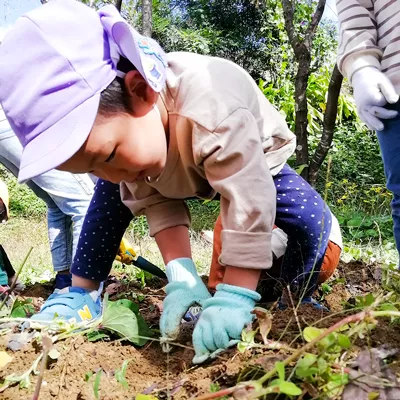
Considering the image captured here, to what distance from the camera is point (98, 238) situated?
5.81 feet

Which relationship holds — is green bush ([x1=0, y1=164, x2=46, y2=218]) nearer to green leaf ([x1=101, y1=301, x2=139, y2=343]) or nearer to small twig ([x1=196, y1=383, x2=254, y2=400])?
green leaf ([x1=101, y1=301, x2=139, y2=343])

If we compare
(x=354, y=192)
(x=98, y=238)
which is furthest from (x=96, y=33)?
(x=354, y=192)

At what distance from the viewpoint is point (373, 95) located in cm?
148

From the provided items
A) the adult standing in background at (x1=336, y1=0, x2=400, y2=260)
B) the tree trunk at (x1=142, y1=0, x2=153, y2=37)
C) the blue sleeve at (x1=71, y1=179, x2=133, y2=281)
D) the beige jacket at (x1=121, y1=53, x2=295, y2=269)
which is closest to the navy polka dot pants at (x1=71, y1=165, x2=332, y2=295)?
the blue sleeve at (x1=71, y1=179, x2=133, y2=281)

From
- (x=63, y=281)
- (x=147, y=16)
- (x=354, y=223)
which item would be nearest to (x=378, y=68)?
(x=63, y=281)

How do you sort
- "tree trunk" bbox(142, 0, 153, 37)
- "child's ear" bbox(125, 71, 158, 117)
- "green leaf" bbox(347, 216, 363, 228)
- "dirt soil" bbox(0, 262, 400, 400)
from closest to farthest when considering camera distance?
"dirt soil" bbox(0, 262, 400, 400) < "child's ear" bbox(125, 71, 158, 117) < "green leaf" bbox(347, 216, 363, 228) < "tree trunk" bbox(142, 0, 153, 37)

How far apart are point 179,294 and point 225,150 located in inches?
15.6

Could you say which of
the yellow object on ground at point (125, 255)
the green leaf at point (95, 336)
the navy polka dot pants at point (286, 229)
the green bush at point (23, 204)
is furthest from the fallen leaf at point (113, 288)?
the green bush at point (23, 204)

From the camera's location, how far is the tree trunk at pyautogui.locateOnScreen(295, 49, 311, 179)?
4.69 m

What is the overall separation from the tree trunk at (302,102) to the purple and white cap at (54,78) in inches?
148

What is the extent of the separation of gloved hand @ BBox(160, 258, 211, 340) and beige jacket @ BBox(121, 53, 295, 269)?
0.55 ft

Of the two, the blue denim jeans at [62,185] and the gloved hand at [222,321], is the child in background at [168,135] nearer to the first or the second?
the gloved hand at [222,321]

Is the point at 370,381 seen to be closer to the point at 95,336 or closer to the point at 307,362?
the point at 307,362

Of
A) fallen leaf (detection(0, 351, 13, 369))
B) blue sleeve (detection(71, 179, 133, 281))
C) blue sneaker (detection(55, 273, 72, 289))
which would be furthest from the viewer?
blue sneaker (detection(55, 273, 72, 289))
